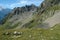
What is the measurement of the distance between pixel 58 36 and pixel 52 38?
5.82 ft

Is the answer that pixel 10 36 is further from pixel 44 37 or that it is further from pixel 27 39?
pixel 44 37

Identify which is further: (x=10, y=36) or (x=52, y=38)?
(x=10, y=36)

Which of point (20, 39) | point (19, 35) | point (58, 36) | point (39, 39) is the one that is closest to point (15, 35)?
point (19, 35)

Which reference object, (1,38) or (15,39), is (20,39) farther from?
(1,38)

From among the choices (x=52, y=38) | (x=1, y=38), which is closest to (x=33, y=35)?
(x=52, y=38)

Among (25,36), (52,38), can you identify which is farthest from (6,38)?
(52,38)

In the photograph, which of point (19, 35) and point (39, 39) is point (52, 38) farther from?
point (19, 35)

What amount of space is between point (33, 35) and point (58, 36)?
376cm

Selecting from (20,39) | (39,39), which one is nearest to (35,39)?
(39,39)

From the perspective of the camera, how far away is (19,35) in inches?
1135

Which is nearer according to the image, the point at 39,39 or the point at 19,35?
the point at 39,39

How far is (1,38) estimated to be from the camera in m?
27.9

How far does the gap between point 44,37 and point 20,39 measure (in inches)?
137

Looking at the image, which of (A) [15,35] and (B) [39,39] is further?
(A) [15,35]
